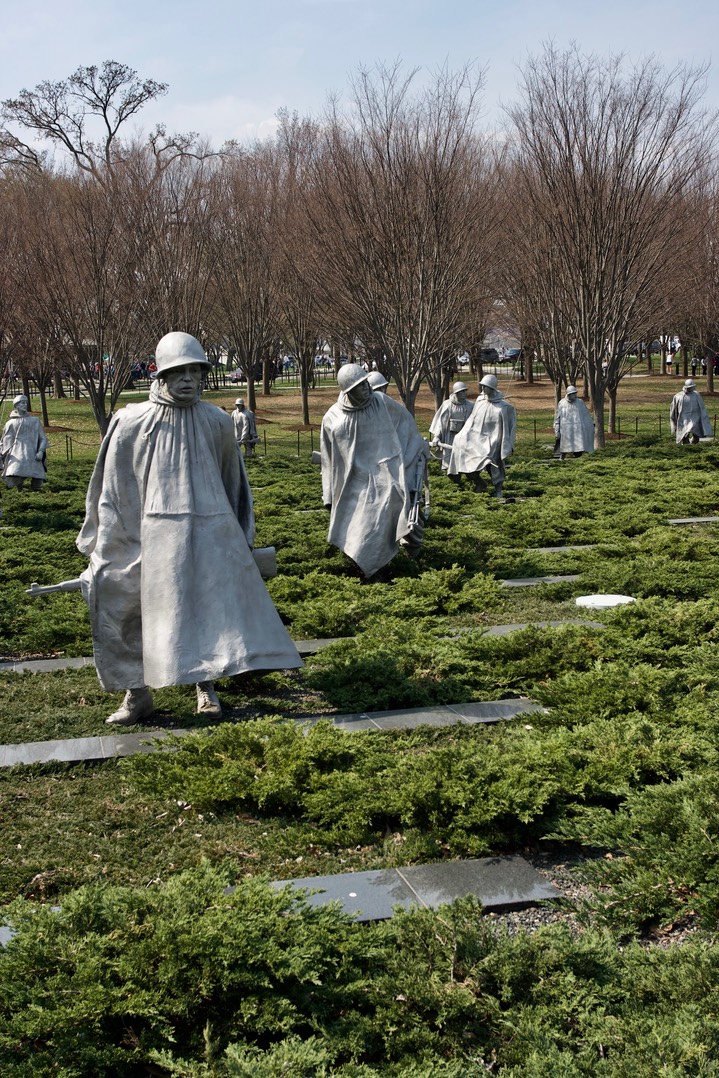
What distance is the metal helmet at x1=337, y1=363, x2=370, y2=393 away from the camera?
34.3 feet

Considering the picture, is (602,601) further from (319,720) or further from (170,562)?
(170,562)

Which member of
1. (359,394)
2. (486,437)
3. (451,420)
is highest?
(359,394)

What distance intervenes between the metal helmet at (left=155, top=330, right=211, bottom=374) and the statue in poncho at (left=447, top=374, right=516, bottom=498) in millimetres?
11277

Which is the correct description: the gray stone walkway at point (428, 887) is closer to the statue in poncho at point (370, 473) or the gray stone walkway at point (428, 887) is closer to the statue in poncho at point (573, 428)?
the statue in poncho at point (370, 473)

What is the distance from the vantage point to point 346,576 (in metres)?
10.5

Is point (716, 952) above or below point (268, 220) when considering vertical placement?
below

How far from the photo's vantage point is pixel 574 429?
2445 centimetres

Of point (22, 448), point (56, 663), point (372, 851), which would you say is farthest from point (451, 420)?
point (372, 851)

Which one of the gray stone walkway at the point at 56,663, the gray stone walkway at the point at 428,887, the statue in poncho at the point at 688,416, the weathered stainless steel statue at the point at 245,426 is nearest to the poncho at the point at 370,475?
the gray stone walkway at the point at 56,663

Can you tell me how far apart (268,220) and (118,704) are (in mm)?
29403

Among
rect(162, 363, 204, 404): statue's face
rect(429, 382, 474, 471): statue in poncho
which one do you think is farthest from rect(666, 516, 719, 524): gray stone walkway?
rect(162, 363, 204, 404): statue's face

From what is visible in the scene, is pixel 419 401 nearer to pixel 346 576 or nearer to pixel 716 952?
pixel 346 576

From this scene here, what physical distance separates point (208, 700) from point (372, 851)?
2.04 m

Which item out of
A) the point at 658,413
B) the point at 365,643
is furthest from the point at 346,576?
the point at 658,413
